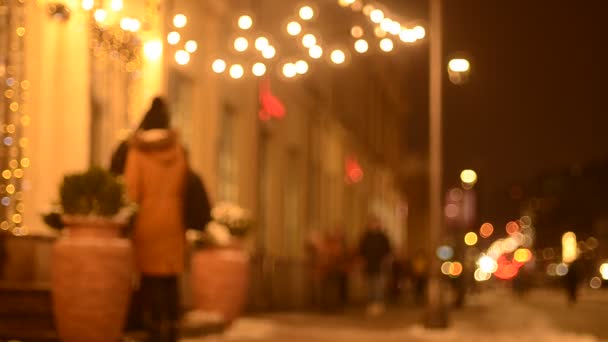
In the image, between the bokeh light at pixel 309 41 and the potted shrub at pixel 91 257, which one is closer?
the potted shrub at pixel 91 257

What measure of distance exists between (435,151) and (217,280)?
5.27 meters

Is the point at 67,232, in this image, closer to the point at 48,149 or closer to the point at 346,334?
the point at 48,149

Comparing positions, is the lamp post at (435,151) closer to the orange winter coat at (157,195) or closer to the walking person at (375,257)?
the walking person at (375,257)

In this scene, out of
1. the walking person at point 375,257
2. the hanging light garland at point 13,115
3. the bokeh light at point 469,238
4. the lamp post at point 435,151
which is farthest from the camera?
the bokeh light at point 469,238

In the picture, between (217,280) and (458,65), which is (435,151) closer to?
(458,65)

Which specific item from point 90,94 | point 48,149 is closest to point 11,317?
point 48,149

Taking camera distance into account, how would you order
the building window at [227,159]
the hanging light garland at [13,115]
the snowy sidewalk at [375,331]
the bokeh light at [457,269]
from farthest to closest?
the bokeh light at [457,269] → the building window at [227,159] → the snowy sidewalk at [375,331] → the hanging light garland at [13,115]

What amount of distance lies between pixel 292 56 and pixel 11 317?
15781 millimetres

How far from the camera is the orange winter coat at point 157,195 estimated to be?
1062 centimetres

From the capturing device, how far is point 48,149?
14141mm

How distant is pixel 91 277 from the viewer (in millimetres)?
10516

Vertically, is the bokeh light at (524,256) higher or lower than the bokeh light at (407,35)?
lower

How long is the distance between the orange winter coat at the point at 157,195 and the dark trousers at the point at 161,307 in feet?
0.27

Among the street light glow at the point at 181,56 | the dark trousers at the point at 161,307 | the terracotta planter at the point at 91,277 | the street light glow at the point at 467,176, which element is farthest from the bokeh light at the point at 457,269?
the terracotta planter at the point at 91,277
